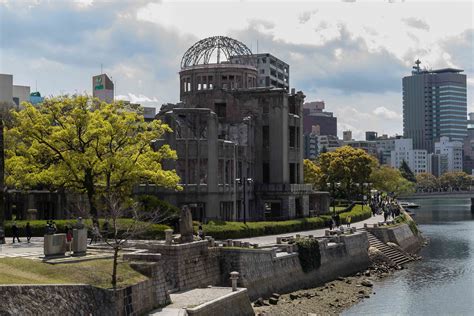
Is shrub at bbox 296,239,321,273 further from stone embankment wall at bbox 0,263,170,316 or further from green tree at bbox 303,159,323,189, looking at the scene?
green tree at bbox 303,159,323,189

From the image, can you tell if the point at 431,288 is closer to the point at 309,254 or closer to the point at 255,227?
the point at 309,254

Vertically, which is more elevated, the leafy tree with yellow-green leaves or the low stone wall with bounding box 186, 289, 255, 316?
the leafy tree with yellow-green leaves

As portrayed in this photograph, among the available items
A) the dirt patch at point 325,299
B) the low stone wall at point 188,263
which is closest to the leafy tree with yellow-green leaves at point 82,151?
the low stone wall at point 188,263

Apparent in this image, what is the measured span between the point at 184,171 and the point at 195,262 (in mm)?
26988

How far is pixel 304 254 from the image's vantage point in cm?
5600

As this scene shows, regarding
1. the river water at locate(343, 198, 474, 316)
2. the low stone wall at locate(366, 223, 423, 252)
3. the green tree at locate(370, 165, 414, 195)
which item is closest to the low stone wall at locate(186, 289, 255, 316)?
the river water at locate(343, 198, 474, 316)

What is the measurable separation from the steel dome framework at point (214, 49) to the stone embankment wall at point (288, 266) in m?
30.8

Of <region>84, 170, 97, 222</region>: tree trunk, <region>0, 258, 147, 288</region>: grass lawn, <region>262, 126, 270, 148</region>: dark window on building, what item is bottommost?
<region>0, 258, 147, 288</region>: grass lawn

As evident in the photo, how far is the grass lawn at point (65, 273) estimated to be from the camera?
32219 millimetres

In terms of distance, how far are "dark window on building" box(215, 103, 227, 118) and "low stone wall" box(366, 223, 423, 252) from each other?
2253 centimetres

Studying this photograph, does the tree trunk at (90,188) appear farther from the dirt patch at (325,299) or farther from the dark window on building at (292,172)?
the dark window on building at (292,172)

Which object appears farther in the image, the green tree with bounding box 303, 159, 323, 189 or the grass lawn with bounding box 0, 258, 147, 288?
the green tree with bounding box 303, 159, 323, 189

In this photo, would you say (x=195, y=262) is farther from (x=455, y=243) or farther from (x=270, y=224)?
(x=455, y=243)

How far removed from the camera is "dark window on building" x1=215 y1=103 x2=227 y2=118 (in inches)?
3349
